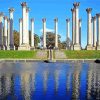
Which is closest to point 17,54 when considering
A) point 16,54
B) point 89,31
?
point 16,54

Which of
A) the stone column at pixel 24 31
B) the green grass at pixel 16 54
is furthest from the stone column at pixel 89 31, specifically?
the green grass at pixel 16 54

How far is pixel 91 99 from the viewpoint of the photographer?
19.3 metres

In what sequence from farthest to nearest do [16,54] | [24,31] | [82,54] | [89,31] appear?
1. [89,31]
2. [24,31]
3. [82,54]
4. [16,54]

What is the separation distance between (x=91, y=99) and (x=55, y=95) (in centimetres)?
244

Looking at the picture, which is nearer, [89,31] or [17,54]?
[17,54]

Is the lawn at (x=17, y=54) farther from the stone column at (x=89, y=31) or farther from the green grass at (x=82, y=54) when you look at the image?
the stone column at (x=89, y=31)

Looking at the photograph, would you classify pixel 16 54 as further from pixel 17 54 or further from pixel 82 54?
pixel 82 54

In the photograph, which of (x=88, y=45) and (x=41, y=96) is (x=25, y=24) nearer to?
(x=88, y=45)

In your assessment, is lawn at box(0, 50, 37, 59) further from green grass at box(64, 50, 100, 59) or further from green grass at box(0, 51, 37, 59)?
green grass at box(64, 50, 100, 59)

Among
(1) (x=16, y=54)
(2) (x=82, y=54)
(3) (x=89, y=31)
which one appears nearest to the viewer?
(1) (x=16, y=54)

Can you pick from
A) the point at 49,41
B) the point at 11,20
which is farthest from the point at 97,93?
the point at 49,41

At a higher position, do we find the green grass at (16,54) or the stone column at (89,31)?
the stone column at (89,31)

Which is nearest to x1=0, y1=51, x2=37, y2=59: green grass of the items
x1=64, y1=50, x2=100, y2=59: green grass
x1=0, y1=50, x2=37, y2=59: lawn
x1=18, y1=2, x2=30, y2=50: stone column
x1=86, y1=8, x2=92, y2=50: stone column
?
x1=0, y1=50, x2=37, y2=59: lawn

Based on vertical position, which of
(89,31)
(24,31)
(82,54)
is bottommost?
(82,54)
